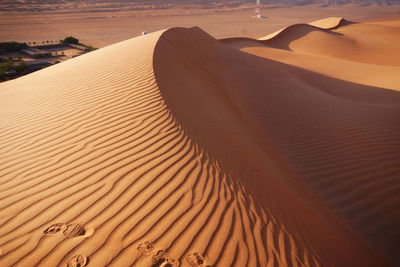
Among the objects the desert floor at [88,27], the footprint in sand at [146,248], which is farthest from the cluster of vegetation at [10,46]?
the footprint in sand at [146,248]

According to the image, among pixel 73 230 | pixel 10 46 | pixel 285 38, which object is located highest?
pixel 73 230

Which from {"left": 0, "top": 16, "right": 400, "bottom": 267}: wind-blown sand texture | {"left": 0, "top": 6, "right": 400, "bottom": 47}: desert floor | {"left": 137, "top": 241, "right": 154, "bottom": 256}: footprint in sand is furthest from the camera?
{"left": 0, "top": 6, "right": 400, "bottom": 47}: desert floor

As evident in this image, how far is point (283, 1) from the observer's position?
279 feet

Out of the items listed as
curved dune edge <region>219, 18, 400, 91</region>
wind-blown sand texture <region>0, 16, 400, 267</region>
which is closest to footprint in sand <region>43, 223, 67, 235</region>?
wind-blown sand texture <region>0, 16, 400, 267</region>

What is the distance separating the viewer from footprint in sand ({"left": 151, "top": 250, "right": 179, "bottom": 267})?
1.94 metres

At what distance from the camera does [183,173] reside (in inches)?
112

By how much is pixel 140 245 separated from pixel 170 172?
921 mm

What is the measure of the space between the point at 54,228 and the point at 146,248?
820 mm

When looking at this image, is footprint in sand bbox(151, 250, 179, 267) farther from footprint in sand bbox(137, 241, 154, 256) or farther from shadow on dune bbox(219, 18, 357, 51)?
shadow on dune bbox(219, 18, 357, 51)

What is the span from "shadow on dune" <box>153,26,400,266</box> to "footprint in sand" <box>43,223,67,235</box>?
1.89 meters

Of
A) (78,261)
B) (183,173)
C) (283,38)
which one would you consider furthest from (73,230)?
(283,38)

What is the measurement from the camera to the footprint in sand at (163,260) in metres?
1.94

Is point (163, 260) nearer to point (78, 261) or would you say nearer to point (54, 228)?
point (78, 261)

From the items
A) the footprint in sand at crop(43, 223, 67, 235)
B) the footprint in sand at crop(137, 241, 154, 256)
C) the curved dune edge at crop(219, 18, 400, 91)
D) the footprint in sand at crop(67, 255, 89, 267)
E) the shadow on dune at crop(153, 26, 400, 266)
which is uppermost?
the footprint in sand at crop(43, 223, 67, 235)
